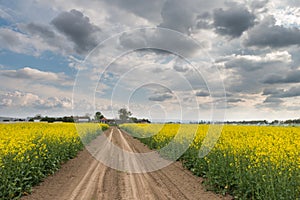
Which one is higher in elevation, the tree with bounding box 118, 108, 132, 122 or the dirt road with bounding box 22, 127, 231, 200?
the tree with bounding box 118, 108, 132, 122

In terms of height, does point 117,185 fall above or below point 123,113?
below

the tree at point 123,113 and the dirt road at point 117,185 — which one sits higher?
the tree at point 123,113

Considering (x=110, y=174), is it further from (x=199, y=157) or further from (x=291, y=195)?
(x=291, y=195)

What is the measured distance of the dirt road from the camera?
32.0 feet

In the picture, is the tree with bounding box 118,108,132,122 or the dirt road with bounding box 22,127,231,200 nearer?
the dirt road with bounding box 22,127,231,200

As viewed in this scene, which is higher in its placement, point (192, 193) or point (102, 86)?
point (102, 86)

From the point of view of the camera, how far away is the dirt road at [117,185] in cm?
976

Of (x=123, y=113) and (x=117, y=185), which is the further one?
(x=123, y=113)

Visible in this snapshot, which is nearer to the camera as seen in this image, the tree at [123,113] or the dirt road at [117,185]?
the dirt road at [117,185]

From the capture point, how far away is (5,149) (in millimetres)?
10125

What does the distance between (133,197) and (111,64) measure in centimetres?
868

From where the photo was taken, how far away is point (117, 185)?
1113 cm

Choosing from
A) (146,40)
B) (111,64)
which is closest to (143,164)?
(111,64)

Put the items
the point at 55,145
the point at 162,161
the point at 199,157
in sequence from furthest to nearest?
1. the point at 162,161
2. the point at 55,145
3. the point at 199,157
